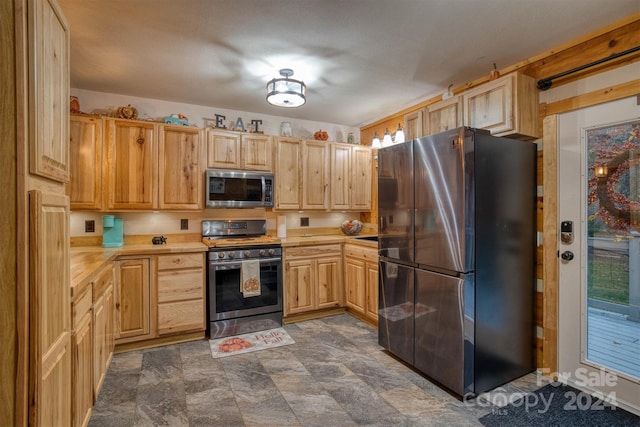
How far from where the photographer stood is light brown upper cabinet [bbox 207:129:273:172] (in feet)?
11.7

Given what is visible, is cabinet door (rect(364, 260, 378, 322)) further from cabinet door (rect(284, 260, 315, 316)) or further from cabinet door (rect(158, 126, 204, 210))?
cabinet door (rect(158, 126, 204, 210))

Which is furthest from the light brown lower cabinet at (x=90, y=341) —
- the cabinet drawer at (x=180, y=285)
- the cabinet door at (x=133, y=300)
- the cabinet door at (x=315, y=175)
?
the cabinet door at (x=315, y=175)

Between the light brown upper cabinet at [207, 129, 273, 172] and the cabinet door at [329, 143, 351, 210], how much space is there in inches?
33.6

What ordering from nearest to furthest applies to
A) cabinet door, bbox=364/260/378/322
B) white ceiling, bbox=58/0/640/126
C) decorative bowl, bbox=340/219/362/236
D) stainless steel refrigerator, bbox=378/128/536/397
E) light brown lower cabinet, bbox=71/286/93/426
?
light brown lower cabinet, bbox=71/286/93/426, white ceiling, bbox=58/0/640/126, stainless steel refrigerator, bbox=378/128/536/397, cabinet door, bbox=364/260/378/322, decorative bowl, bbox=340/219/362/236

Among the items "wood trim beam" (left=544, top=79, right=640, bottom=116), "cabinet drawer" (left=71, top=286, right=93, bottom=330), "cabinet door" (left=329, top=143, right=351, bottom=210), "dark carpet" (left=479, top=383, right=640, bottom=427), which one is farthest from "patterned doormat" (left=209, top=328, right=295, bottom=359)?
"wood trim beam" (left=544, top=79, right=640, bottom=116)

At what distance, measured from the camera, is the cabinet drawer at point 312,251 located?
3682mm

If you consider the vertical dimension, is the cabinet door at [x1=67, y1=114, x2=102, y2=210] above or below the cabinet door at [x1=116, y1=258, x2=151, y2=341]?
above

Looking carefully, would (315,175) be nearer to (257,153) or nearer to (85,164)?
(257,153)

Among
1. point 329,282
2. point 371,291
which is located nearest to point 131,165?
point 329,282

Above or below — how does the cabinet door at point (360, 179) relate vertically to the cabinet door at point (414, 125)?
below

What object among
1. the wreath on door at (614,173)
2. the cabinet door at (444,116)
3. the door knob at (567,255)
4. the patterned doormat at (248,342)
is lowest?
the patterned doormat at (248,342)

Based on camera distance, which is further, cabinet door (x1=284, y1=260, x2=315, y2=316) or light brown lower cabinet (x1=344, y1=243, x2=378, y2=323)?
cabinet door (x1=284, y1=260, x2=315, y2=316)

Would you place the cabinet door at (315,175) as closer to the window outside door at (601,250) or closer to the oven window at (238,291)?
the oven window at (238,291)

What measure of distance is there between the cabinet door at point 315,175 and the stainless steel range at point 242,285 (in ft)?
2.60
